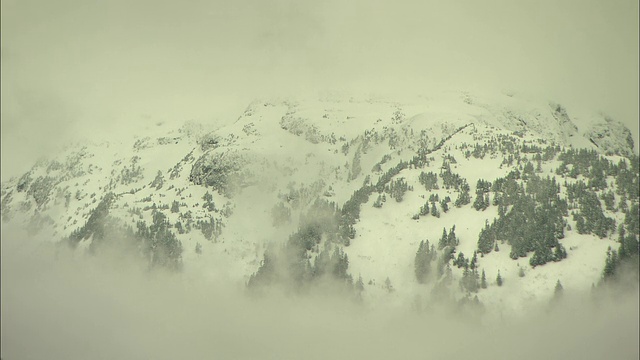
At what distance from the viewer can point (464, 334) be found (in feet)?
655

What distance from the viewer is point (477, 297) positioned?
7539 inches

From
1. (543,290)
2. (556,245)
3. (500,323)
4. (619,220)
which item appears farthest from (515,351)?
(619,220)

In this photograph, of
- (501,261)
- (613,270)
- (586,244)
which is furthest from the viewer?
(501,261)

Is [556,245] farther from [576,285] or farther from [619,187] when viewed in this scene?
[619,187]

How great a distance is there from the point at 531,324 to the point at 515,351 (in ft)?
37.6

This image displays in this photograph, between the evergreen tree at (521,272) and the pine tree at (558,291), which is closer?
the pine tree at (558,291)

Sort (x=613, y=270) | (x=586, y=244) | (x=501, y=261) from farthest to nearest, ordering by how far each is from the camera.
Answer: (x=501, y=261) < (x=586, y=244) < (x=613, y=270)

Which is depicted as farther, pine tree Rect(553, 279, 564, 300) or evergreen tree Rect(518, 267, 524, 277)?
evergreen tree Rect(518, 267, 524, 277)

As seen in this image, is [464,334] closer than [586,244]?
No

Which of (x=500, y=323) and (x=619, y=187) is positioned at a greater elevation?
(x=619, y=187)

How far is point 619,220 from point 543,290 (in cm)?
3771

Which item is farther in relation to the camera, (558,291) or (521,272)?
(521,272)

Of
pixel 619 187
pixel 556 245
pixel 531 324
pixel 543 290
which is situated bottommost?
pixel 531 324

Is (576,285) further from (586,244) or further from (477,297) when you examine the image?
(477,297)
